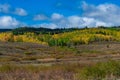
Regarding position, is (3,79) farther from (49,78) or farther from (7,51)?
(7,51)

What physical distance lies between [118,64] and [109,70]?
965 mm

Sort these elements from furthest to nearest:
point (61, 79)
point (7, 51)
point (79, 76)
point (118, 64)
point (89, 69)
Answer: point (7, 51) → point (118, 64) → point (89, 69) → point (79, 76) → point (61, 79)

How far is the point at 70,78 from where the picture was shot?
22312mm

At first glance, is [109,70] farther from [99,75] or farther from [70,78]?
[70,78]

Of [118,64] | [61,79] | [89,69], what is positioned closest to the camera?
[61,79]

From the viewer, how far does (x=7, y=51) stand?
15600cm

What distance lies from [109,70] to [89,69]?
1.98 m

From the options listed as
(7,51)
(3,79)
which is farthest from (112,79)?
(7,51)

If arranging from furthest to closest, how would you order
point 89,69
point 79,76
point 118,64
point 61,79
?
1. point 118,64
2. point 89,69
3. point 79,76
4. point 61,79

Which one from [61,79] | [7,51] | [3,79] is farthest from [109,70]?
[7,51]

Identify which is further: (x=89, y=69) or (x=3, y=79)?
(x=89, y=69)

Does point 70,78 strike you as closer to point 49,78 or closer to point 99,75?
point 49,78

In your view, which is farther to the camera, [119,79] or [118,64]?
[118,64]

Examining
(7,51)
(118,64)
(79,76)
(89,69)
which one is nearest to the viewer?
(79,76)
